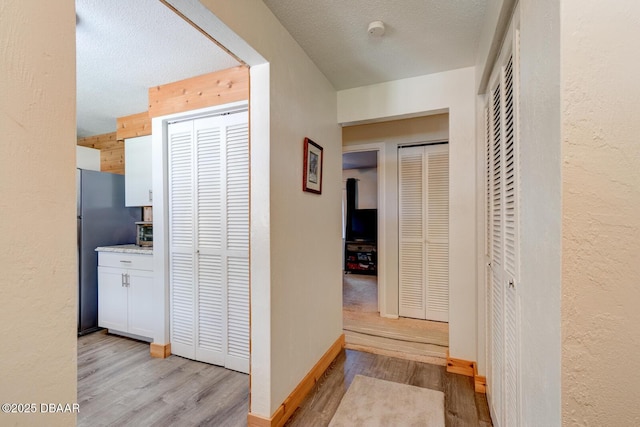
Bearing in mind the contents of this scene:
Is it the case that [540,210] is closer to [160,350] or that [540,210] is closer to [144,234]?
[160,350]

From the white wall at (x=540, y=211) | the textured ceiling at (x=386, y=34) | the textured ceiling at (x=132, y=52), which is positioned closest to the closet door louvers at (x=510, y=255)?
the white wall at (x=540, y=211)

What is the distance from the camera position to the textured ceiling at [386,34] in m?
1.55

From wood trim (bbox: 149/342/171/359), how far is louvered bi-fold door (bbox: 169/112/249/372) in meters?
0.05

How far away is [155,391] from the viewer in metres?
2.00

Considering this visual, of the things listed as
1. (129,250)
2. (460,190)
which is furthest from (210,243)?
(460,190)

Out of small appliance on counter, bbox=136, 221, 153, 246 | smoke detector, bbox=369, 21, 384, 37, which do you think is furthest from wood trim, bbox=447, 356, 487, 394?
small appliance on counter, bbox=136, 221, 153, 246

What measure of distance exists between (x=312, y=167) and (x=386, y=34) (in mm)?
982

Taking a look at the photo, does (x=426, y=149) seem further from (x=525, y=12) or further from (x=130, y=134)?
(x=130, y=134)

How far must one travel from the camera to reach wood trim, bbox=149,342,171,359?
2.46 m

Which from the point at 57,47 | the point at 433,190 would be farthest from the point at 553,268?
the point at 433,190

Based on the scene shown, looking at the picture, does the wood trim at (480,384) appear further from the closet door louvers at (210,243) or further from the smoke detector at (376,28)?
the smoke detector at (376,28)

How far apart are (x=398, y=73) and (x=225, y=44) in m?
1.43

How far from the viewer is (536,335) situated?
2.66 feet

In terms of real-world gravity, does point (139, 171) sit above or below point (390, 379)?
above
